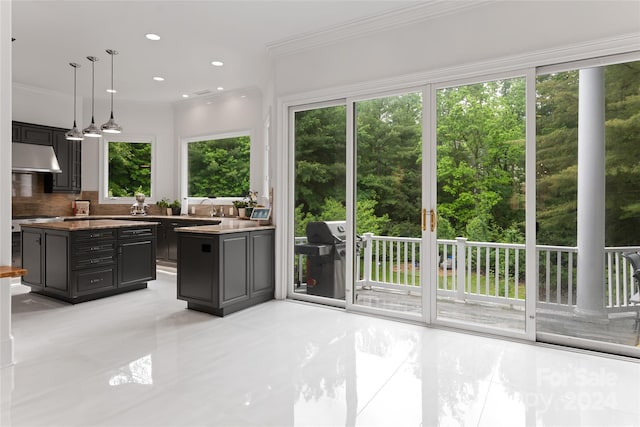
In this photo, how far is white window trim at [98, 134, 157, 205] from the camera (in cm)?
716

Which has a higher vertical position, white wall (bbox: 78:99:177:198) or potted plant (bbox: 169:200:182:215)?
white wall (bbox: 78:99:177:198)

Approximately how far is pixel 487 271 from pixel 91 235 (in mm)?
4281

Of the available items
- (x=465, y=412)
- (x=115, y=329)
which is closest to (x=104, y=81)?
(x=115, y=329)

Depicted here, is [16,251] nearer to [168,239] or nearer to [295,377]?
[168,239]

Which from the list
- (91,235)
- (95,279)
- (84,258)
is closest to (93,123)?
(91,235)

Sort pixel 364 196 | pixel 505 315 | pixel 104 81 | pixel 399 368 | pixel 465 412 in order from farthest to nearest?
pixel 104 81
pixel 364 196
pixel 505 315
pixel 399 368
pixel 465 412

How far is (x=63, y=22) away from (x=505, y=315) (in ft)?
17.0

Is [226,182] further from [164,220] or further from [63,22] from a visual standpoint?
[63,22]

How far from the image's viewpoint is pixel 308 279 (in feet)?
15.3

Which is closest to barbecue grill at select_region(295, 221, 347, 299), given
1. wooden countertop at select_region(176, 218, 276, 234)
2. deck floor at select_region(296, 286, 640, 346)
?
deck floor at select_region(296, 286, 640, 346)

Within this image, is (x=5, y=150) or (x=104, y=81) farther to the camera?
(x=104, y=81)

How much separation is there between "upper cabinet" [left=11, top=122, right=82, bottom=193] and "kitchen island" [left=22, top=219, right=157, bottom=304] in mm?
1984

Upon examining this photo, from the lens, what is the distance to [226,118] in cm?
687

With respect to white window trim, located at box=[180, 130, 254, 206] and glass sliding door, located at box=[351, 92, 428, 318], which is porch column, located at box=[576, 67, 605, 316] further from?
white window trim, located at box=[180, 130, 254, 206]
